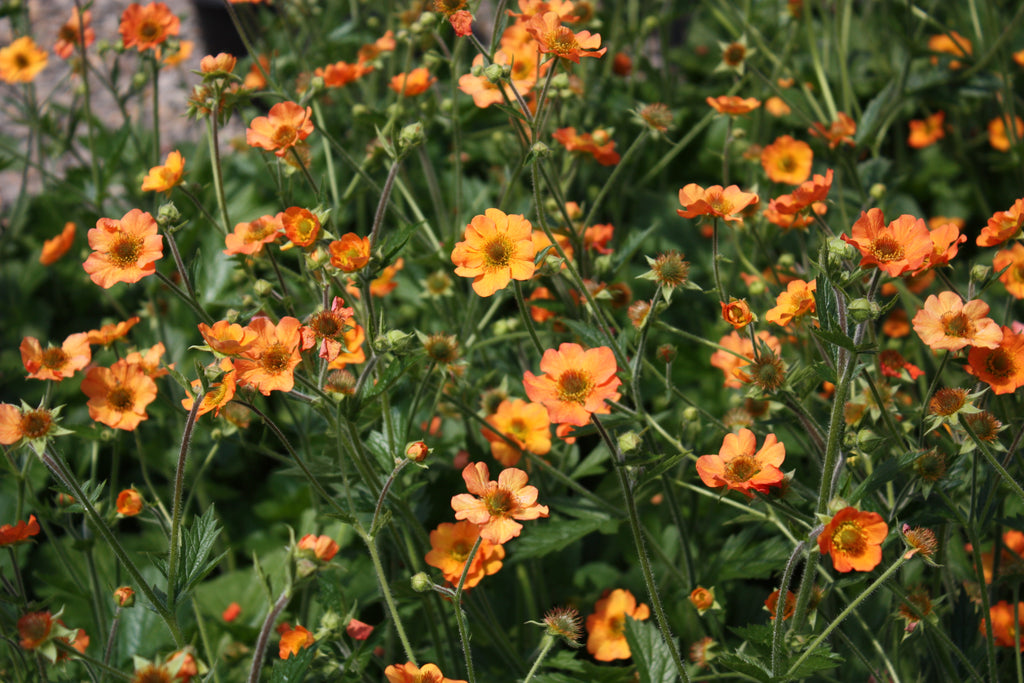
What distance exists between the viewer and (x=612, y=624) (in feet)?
6.26

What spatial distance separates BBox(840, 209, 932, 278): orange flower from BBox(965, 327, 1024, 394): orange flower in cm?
19

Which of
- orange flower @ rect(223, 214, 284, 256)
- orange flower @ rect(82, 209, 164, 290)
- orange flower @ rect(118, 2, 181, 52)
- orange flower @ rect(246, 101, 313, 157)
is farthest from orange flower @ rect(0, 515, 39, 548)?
orange flower @ rect(118, 2, 181, 52)

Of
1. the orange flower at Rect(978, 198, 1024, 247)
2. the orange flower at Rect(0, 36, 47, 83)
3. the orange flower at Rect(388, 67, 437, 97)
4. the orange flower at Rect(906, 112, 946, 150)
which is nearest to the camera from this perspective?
the orange flower at Rect(978, 198, 1024, 247)

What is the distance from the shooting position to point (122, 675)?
130 cm

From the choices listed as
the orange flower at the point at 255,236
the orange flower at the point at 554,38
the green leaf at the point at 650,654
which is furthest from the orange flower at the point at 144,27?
the green leaf at the point at 650,654

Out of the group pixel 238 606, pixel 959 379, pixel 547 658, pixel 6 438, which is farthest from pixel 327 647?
pixel 959 379

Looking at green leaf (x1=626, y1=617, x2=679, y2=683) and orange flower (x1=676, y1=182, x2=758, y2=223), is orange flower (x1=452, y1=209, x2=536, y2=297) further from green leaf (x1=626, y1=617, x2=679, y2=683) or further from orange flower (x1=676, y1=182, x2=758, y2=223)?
green leaf (x1=626, y1=617, x2=679, y2=683)

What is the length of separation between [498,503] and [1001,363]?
2.79 ft

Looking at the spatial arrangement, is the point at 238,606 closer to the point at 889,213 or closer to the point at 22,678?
the point at 22,678

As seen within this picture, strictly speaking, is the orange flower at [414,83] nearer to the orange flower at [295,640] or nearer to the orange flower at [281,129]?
the orange flower at [281,129]

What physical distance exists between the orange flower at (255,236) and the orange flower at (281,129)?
0.15 meters

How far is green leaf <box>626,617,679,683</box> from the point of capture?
1563 mm

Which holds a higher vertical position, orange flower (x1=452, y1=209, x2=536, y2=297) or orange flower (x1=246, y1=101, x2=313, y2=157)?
orange flower (x1=246, y1=101, x2=313, y2=157)

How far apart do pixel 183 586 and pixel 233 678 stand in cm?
64
